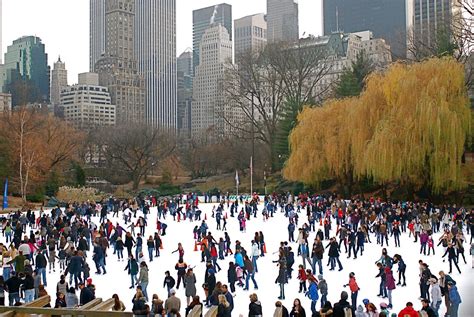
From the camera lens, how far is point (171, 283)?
12.7 m

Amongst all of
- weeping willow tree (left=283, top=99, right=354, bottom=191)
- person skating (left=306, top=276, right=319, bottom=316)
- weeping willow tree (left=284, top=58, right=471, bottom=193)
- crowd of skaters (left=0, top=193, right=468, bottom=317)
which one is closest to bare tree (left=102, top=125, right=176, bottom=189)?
weeping willow tree (left=283, top=99, right=354, bottom=191)

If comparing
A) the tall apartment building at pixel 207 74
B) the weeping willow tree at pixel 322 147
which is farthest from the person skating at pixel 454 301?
the tall apartment building at pixel 207 74

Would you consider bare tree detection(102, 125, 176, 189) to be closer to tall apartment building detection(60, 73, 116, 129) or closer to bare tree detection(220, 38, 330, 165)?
bare tree detection(220, 38, 330, 165)

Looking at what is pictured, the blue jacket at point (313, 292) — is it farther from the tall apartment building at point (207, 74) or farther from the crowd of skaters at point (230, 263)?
the tall apartment building at point (207, 74)

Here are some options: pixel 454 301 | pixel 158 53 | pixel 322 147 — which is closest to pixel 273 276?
pixel 454 301

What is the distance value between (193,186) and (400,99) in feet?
98.0

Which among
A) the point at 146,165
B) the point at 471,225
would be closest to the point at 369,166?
the point at 471,225

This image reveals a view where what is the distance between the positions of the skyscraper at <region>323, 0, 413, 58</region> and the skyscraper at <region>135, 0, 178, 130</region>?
53.9 meters

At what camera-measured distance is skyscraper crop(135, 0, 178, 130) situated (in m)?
173

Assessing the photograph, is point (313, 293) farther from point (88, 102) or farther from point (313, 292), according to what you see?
point (88, 102)

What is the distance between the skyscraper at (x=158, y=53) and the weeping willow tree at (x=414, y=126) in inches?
5444

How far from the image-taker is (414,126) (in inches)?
1163

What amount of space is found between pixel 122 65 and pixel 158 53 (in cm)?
1851

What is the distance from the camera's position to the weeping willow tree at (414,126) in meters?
29.0
